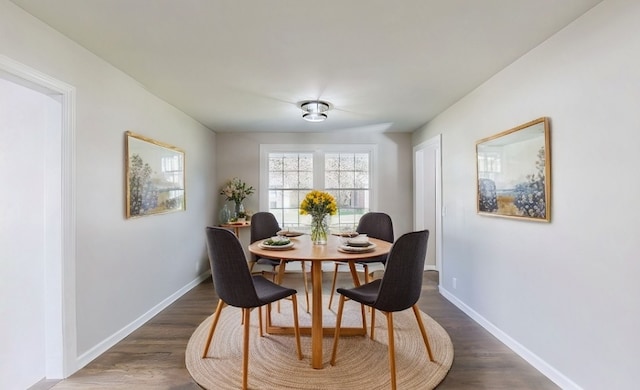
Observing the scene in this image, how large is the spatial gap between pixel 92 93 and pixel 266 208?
2.94m

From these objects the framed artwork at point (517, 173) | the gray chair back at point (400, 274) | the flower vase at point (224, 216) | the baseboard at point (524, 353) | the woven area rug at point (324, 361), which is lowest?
the woven area rug at point (324, 361)

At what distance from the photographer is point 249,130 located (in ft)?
15.1

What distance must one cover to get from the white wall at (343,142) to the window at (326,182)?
0.71ft

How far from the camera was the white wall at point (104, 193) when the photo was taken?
1803mm

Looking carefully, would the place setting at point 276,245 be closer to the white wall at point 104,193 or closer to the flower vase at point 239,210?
the white wall at point 104,193

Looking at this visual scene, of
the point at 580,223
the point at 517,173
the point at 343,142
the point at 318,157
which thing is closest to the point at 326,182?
the point at 318,157

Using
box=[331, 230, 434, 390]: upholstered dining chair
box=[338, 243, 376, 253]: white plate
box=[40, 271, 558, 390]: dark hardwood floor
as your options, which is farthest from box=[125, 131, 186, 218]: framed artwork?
box=[331, 230, 434, 390]: upholstered dining chair

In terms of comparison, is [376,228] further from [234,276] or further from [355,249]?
[234,276]

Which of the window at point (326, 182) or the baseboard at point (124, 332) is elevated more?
the window at point (326, 182)

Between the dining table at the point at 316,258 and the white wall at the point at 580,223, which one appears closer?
the white wall at the point at 580,223

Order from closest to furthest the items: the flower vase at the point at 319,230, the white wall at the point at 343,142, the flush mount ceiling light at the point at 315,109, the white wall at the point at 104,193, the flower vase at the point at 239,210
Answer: the white wall at the point at 104,193
the flower vase at the point at 319,230
the flush mount ceiling light at the point at 315,109
the flower vase at the point at 239,210
the white wall at the point at 343,142

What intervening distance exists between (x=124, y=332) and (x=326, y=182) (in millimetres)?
3299

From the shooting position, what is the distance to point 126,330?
250cm

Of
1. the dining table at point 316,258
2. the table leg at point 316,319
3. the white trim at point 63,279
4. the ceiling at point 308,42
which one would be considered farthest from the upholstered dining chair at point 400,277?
the white trim at point 63,279
